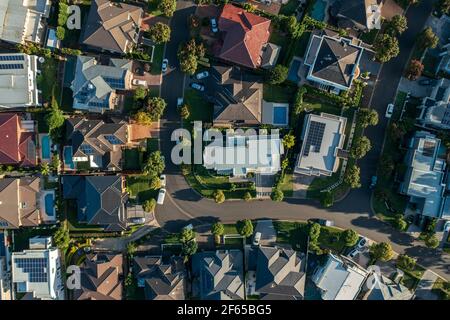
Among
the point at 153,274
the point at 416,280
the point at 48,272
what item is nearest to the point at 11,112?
the point at 48,272

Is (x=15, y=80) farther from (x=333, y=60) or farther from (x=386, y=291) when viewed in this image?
(x=386, y=291)

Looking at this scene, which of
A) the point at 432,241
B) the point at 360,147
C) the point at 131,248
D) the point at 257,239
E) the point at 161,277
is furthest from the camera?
the point at 257,239

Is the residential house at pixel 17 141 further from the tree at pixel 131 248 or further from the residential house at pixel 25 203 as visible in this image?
the tree at pixel 131 248

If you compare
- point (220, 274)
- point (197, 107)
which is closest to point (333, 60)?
point (197, 107)

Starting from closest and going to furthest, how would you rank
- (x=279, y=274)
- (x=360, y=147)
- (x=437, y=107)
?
(x=437, y=107), (x=360, y=147), (x=279, y=274)

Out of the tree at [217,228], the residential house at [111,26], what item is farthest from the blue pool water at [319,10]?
the tree at [217,228]

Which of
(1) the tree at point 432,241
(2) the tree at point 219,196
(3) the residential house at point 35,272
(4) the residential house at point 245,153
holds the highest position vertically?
(4) the residential house at point 245,153

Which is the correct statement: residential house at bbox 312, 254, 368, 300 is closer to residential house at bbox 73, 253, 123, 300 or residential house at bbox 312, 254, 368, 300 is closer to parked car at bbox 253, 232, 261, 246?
parked car at bbox 253, 232, 261, 246
